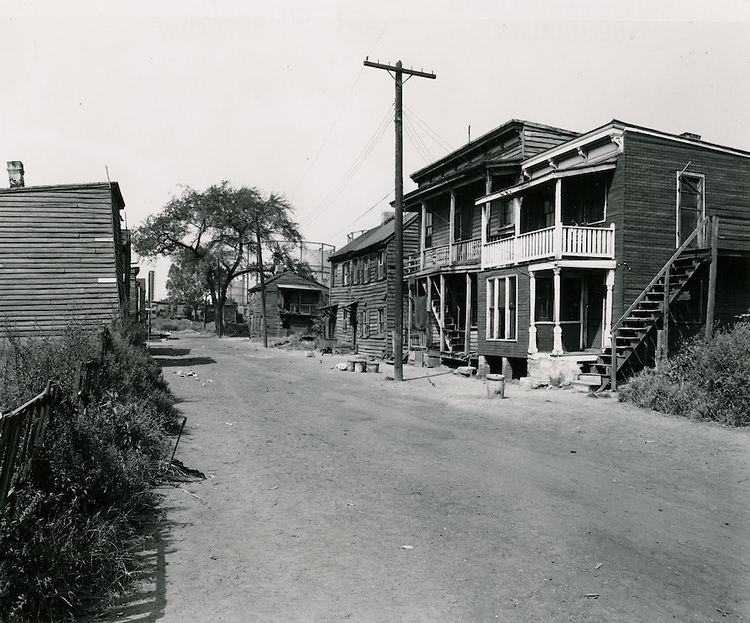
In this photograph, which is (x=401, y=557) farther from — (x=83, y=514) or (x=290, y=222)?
(x=290, y=222)

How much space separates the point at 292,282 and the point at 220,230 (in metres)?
12.2

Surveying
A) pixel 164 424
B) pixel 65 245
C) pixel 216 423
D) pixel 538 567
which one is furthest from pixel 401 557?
pixel 65 245

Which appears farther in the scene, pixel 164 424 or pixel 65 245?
pixel 65 245

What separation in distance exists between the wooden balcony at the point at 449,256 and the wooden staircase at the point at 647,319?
7653mm

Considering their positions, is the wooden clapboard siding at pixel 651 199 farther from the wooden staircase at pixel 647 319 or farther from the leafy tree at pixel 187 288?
the leafy tree at pixel 187 288

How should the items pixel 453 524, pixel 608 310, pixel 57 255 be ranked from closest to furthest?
pixel 453 524 → pixel 608 310 → pixel 57 255

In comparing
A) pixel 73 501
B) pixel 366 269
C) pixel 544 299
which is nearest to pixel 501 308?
pixel 544 299

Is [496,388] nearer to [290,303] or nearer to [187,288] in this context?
[290,303]

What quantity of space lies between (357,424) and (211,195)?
58779mm

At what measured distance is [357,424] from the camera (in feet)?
37.9

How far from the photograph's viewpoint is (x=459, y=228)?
89.0 ft

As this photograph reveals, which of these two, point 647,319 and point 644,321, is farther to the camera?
point 644,321

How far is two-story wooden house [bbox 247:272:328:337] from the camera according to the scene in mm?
60000

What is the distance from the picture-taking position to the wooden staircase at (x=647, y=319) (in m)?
15.9
